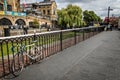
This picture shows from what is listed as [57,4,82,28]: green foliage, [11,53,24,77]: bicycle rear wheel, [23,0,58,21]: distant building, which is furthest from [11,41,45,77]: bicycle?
[23,0,58,21]: distant building

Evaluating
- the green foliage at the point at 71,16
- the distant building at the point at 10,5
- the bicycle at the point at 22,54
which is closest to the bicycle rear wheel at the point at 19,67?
the bicycle at the point at 22,54

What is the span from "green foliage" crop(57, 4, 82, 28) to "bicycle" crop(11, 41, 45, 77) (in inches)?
1693

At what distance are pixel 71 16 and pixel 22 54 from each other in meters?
46.2

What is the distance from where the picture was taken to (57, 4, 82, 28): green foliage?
49656mm

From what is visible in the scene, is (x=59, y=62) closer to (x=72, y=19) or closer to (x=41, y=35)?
(x=41, y=35)

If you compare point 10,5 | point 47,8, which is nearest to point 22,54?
point 10,5

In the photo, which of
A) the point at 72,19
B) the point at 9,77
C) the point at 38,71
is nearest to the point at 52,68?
the point at 38,71

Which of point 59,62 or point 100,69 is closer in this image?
point 100,69

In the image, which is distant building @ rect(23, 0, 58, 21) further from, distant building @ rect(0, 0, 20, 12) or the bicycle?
the bicycle

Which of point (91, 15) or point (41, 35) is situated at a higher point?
point (91, 15)

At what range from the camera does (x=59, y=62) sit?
6453mm

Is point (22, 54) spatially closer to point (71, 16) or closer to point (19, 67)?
point (19, 67)

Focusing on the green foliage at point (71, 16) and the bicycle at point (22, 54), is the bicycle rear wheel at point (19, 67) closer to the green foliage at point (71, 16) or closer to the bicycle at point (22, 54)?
the bicycle at point (22, 54)

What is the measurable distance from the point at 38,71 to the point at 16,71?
70 centimetres
